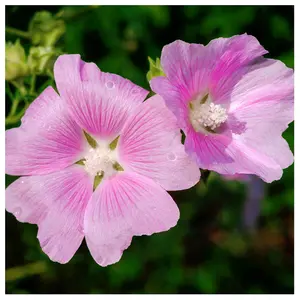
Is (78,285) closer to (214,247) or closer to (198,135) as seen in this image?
(214,247)

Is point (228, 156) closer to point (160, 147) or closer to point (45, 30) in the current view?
point (160, 147)

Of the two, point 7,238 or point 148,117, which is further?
point 7,238

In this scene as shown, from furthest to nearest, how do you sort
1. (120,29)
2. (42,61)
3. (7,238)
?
(120,29), (7,238), (42,61)

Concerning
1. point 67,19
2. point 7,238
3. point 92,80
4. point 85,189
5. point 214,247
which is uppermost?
point 67,19

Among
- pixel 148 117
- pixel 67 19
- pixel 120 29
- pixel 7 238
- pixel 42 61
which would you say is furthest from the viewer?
pixel 120 29

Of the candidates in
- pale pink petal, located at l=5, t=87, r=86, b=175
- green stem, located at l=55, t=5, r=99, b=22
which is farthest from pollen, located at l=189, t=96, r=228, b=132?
green stem, located at l=55, t=5, r=99, b=22

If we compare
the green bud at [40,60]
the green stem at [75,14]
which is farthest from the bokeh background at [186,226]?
the green bud at [40,60]

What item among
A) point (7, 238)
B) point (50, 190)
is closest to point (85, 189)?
point (50, 190)

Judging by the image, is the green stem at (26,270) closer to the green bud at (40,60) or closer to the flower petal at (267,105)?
the green bud at (40,60)
